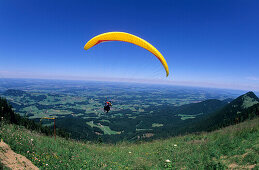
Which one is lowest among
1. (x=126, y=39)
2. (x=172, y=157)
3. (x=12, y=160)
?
(x=172, y=157)

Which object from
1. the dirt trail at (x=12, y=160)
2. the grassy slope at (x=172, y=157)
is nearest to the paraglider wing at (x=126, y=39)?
the grassy slope at (x=172, y=157)

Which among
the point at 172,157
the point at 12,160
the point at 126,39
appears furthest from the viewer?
the point at 126,39

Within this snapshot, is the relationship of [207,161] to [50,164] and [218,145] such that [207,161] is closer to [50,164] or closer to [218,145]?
[218,145]

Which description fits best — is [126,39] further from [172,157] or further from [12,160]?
[12,160]

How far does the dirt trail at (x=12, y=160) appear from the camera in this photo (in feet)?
16.5

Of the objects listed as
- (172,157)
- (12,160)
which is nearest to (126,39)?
(172,157)

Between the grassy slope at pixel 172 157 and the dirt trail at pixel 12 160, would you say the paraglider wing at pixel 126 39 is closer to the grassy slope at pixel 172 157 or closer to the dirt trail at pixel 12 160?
the grassy slope at pixel 172 157

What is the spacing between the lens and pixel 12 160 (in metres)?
5.32

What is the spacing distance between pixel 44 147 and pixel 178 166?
7.97 meters

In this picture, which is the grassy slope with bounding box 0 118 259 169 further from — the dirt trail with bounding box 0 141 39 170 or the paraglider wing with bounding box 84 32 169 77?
the paraglider wing with bounding box 84 32 169 77

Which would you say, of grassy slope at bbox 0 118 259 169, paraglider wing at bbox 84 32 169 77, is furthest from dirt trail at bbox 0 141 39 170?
paraglider wing at bbox 84 32 169 77

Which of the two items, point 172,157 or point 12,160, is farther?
point 172,157

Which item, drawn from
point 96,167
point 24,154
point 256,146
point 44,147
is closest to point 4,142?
point 24,154

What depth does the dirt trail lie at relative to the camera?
5.02m
